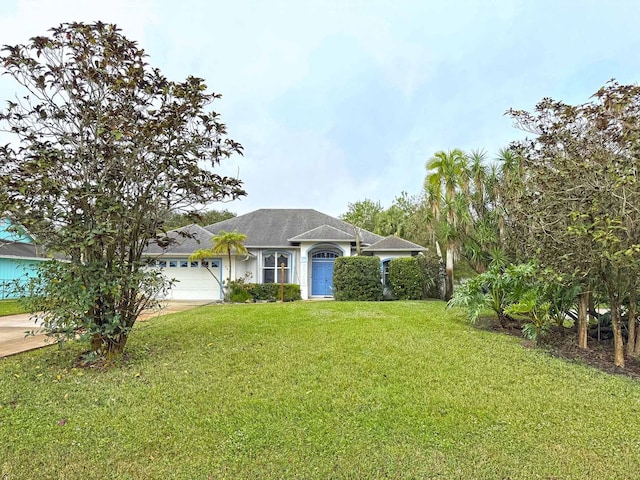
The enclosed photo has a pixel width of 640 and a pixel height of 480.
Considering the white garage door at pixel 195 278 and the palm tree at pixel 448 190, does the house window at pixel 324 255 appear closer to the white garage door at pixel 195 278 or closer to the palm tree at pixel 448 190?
the white garage door at pixel 195 278

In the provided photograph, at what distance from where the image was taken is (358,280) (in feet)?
56.9

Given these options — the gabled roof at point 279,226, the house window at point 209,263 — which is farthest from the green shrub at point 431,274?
the house window at point 209,263

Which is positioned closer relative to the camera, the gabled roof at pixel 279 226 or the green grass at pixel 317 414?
the green grass at pixel 317 414

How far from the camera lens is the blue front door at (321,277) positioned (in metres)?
20.1

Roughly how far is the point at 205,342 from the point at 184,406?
Answer: 354 centimetres

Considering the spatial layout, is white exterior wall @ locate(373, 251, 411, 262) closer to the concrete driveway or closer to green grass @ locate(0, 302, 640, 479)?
green grass @ locate(0, 302, 640, 479)

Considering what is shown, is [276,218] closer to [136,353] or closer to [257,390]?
[136,353]

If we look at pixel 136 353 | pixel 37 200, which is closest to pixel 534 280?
pixel 136 353

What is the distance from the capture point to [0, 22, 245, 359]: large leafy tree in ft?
19.5

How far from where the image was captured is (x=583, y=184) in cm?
648

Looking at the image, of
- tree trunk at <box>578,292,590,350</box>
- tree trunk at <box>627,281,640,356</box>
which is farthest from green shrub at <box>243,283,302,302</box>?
tree trunk at <box>627,281,640,356</box>

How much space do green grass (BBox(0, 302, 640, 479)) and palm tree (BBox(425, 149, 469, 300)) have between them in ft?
32.9

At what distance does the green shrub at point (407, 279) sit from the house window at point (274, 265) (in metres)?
5.74

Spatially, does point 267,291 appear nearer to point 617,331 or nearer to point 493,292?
point 493,292
